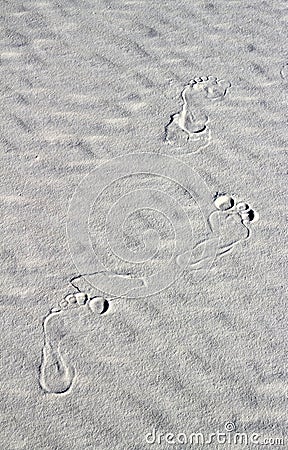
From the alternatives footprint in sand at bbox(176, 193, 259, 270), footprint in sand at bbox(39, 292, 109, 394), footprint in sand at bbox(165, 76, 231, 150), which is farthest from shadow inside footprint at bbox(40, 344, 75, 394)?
footprint in sand at bbox(165, 76, 231, 150)

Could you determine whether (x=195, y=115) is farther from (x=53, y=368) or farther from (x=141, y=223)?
(x=53, y=368)

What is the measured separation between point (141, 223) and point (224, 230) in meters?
0.40

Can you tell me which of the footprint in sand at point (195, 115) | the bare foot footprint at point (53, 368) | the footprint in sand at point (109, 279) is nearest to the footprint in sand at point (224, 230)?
the footprint in sand at point (109, 279)

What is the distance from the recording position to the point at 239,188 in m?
3.51

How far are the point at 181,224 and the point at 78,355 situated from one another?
2.70 feet

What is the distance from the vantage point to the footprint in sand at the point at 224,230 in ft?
10.8

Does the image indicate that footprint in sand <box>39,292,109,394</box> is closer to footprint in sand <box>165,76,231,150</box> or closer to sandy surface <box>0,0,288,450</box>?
sandy surface <box>0,0,288,450</box>

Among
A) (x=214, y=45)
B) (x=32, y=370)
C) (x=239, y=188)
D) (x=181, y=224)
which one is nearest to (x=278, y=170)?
(x=239, y=188)

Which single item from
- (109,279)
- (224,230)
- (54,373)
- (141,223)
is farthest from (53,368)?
(224,230)

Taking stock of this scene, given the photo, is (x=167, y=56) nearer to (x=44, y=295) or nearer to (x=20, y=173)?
(x=20, y=173)

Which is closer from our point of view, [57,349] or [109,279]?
[57,349]

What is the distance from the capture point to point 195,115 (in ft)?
12.3

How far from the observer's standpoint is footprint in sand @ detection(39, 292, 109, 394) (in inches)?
116

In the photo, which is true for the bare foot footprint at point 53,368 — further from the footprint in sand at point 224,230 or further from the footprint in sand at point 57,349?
the footprint in sand at point 224,230
